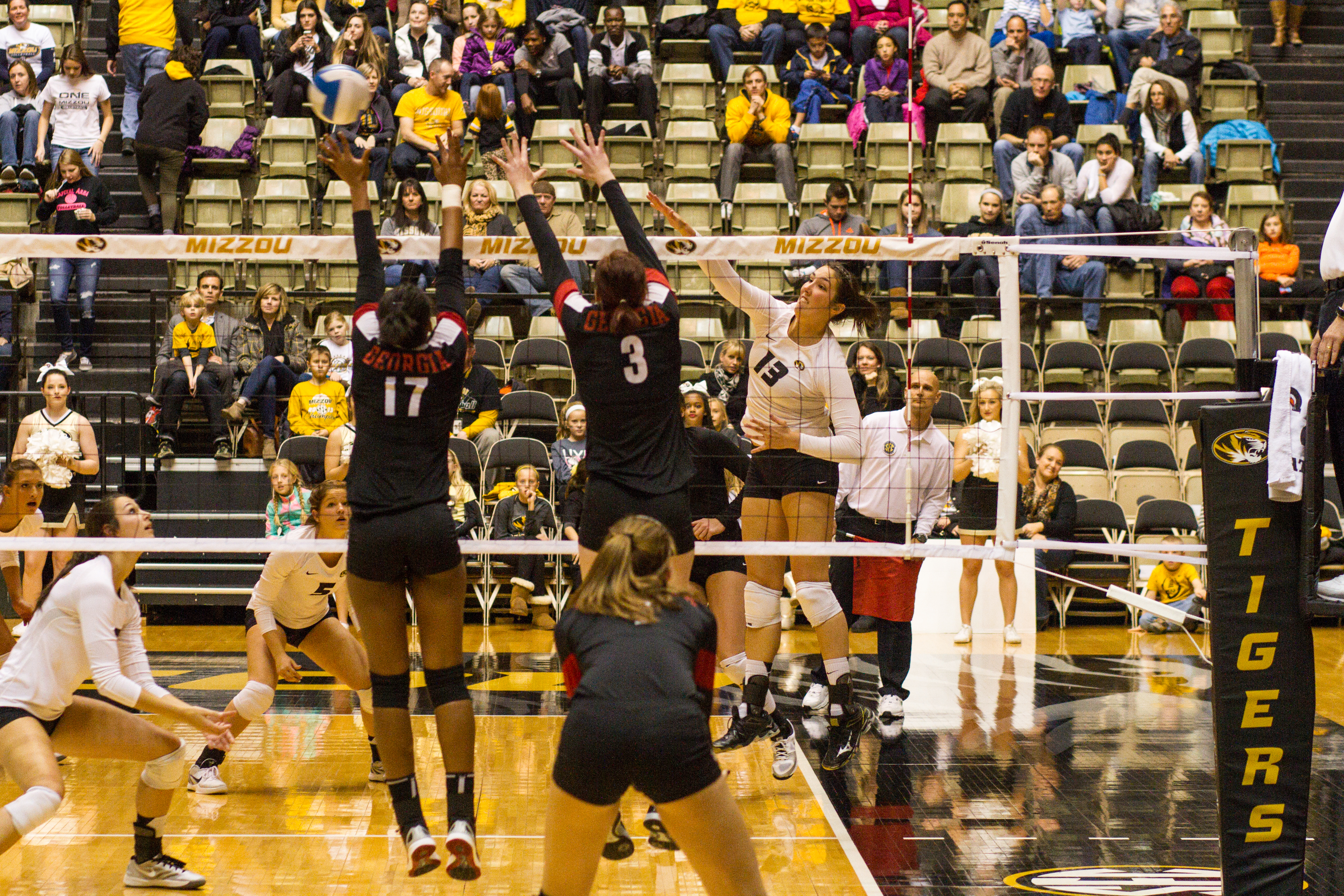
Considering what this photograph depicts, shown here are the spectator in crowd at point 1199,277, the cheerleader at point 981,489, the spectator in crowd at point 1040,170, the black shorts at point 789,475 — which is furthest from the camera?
the spectator in crowd at point 1040,170

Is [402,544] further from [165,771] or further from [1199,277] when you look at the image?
[1199,277]

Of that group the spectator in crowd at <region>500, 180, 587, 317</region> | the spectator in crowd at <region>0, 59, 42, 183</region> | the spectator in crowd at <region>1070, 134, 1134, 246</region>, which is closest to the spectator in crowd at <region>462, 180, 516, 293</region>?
the spectator in crowd at <region>500, 180, 587, 317</region>

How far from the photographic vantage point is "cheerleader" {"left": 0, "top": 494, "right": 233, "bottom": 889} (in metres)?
4.42

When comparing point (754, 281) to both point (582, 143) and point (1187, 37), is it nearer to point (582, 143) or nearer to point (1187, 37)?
point (1187, 37)

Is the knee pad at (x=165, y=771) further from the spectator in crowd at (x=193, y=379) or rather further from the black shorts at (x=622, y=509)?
the spectator in crowd at (x=193, y=379)

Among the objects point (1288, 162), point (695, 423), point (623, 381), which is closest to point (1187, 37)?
point (1288, 162)

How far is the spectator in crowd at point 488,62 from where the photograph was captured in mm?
13055

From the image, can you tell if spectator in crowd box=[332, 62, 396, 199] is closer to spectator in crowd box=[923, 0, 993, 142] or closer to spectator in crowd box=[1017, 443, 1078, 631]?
spectator in crowd box=[923, 0, 993, 142]

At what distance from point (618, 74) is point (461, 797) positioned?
33.8 feet

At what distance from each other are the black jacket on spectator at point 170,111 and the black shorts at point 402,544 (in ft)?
30.8

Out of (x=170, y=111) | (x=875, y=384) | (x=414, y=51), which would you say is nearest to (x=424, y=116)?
(x=414, y=51)

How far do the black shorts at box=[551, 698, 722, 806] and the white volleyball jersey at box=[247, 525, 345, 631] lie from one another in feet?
8.43

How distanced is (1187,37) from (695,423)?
9.41 meters

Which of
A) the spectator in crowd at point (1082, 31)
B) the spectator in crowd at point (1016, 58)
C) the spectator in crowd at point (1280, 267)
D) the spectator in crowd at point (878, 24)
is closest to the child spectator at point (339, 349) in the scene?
the spectator in crowd at point (878, 24)
